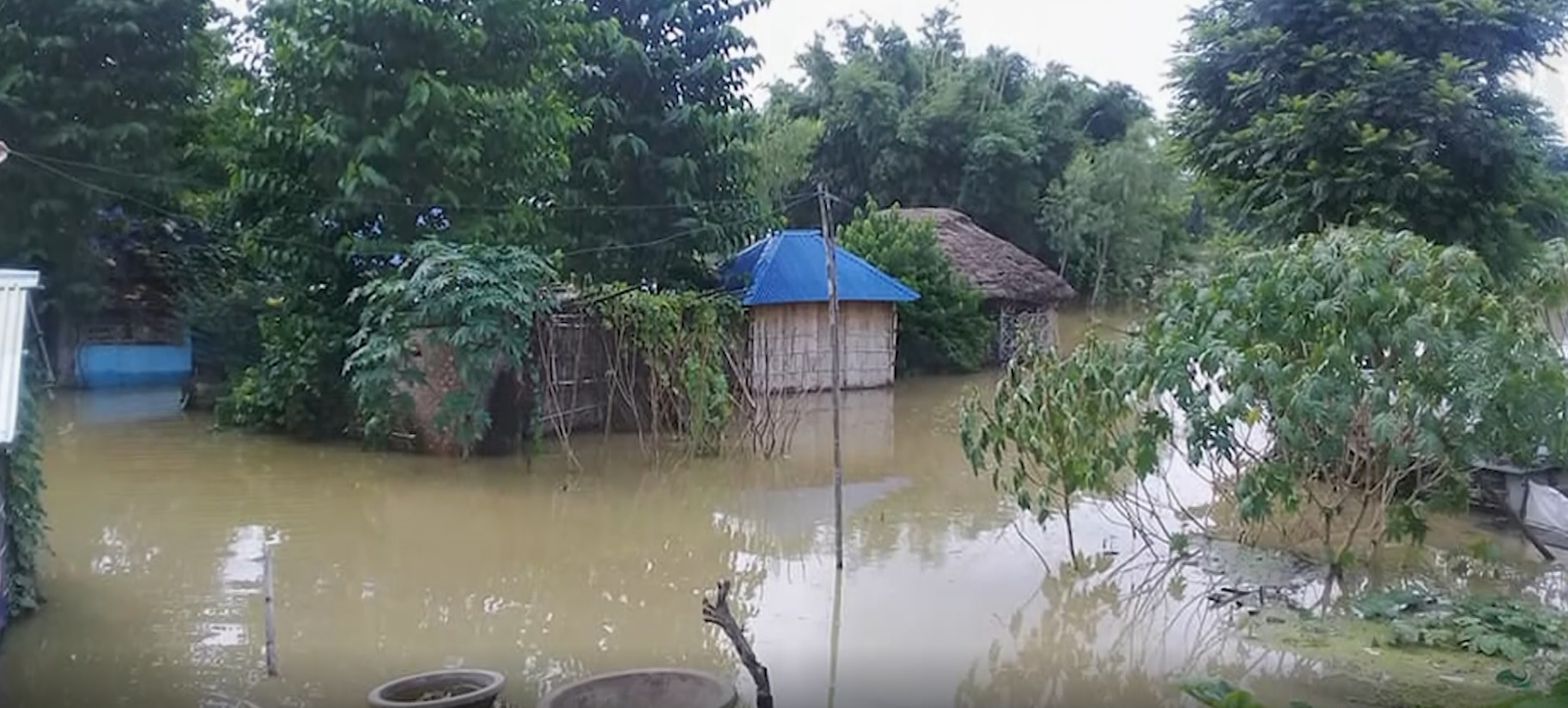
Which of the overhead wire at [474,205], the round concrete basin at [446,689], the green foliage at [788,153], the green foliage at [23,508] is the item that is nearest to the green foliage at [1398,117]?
the overhead wire at [474,205]

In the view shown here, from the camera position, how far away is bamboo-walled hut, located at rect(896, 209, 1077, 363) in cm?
1841

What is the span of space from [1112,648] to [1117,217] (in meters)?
19.7

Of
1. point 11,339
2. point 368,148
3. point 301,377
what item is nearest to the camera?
point 11,339

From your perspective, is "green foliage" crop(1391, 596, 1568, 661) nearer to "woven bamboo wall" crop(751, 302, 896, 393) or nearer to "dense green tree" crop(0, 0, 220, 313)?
"woven bamboo wall" crop(751, 302, 896, 393)

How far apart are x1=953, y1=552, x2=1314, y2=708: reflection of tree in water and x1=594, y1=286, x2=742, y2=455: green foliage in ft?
14.0

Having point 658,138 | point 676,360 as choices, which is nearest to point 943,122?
point 658,138

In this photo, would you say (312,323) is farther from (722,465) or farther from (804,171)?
(804,171)

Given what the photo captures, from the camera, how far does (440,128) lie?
10953 mm

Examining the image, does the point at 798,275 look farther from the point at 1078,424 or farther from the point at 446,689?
the point at 446,689

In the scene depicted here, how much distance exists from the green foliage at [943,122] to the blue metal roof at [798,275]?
9.03 meters

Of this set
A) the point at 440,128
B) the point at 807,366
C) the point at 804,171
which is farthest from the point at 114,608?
the point at 804,171

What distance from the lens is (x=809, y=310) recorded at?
1484 centimetres

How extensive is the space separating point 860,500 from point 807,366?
582cm

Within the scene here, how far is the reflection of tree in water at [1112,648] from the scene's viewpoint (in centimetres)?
526
